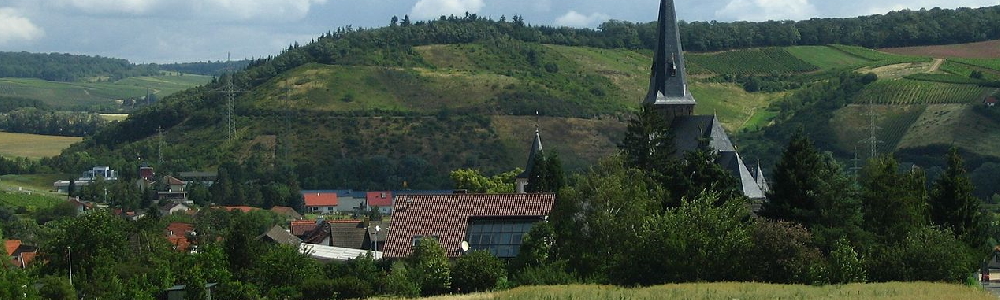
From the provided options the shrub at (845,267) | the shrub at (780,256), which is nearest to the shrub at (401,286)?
Result: the shrub at (780,256)

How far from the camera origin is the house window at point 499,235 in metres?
70.7

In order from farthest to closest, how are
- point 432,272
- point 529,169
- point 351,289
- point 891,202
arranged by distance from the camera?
point 529,169
point 891,202
point 432,272
point 351,289

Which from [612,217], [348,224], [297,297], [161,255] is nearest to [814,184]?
[612,217]

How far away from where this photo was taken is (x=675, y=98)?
10344cm

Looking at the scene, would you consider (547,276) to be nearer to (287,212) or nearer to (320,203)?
(287,212)

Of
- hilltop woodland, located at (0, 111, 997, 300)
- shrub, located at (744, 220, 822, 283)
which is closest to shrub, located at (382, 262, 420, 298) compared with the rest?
hilltop woodland, located at (0, 111, 997, 300)

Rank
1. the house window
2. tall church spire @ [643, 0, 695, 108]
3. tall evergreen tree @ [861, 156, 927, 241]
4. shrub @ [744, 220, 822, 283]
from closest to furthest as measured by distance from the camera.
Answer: shrub @ [744, 220, 822, 283] → tall evergreen tree @ [861, 156, 927, 241] → the house window → tall church spire @ [643, 0, 695, 108]

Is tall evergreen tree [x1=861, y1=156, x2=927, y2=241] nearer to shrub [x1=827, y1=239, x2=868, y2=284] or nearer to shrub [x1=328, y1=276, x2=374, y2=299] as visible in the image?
shrub [x1=827, y1=239, x2=868, y2=284]

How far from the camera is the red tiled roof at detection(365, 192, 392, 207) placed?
18912cm

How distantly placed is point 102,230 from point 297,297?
13095mm

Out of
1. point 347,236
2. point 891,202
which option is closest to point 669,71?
point 347,236

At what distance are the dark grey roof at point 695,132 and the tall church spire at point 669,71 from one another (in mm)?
2570

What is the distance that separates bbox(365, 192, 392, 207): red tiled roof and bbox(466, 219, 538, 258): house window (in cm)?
11579

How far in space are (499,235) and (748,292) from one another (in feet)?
69.6
